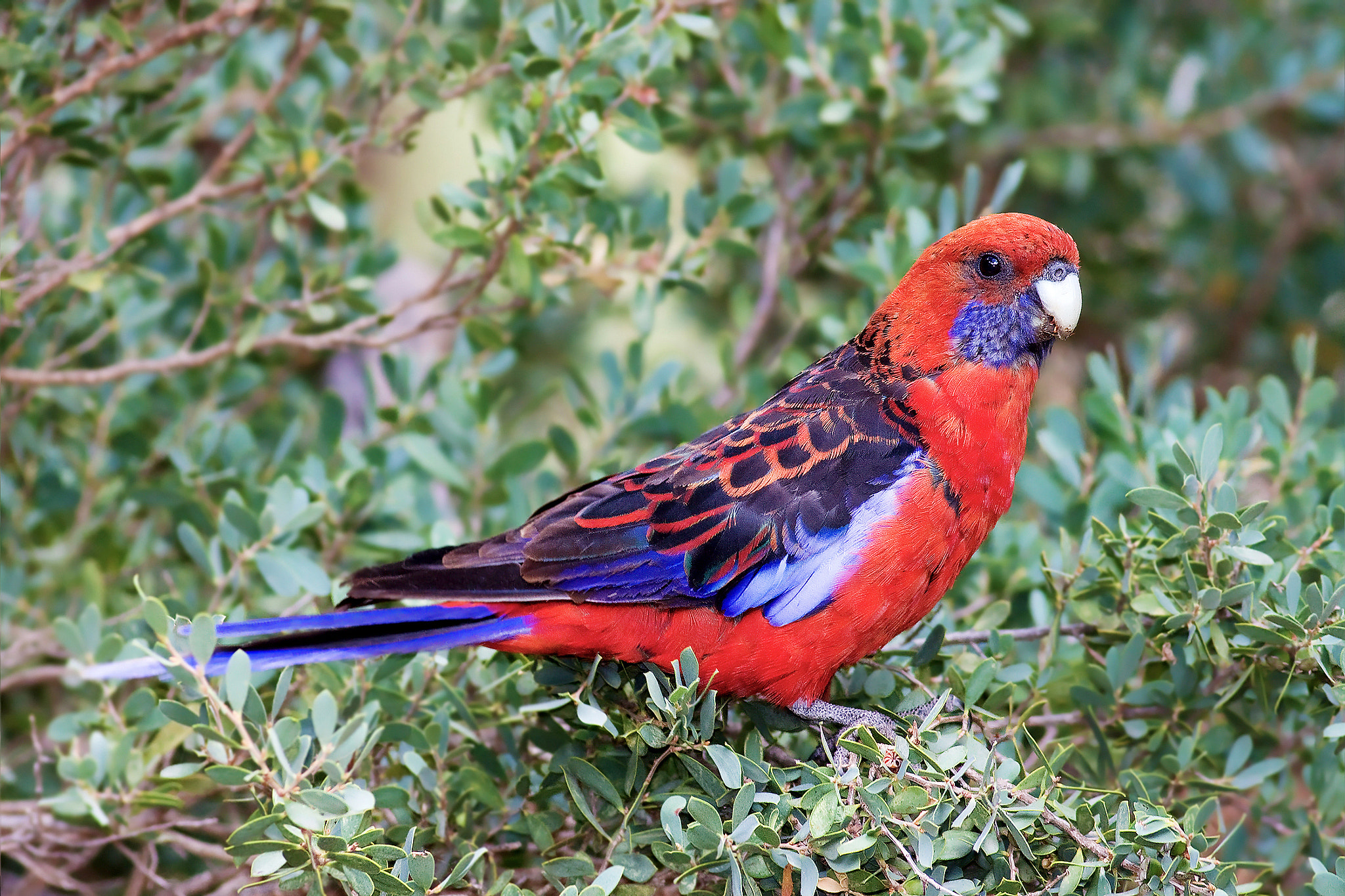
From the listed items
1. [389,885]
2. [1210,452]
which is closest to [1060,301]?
[1210,452]

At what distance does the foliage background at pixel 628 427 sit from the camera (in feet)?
6.97

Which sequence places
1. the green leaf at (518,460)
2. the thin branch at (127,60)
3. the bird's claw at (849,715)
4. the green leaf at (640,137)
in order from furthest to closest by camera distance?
the green leaf at (518,460), the green leaf at (640,137), the thin branch at (127,60), the bird's claw at (849,715)

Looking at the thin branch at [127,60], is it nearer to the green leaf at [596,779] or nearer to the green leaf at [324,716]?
the green leaf at [324,716]

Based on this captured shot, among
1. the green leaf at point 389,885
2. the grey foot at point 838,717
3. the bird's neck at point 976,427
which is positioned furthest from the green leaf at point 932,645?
the green leaf at point 389,885

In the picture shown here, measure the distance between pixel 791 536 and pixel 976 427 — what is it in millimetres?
486

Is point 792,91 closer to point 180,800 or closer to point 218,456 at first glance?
point 218,456

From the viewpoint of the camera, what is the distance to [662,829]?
84.5 inches

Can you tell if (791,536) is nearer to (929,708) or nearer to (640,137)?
(929,708)

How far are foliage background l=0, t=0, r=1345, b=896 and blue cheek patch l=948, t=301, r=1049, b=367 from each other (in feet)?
1.50

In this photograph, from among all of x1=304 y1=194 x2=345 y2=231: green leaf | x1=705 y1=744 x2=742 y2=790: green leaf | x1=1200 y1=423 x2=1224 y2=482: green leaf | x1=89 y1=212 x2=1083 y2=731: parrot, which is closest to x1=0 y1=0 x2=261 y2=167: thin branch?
x1=304 y1=194 x2=345 y2=231: green leaf

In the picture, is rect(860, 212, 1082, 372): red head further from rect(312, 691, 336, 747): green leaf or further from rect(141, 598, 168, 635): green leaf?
rect(141, 598, 168, 635): green leaf

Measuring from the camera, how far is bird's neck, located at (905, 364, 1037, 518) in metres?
2.54

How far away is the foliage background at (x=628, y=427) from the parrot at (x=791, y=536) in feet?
0.43

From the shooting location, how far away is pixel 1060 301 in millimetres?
2590
